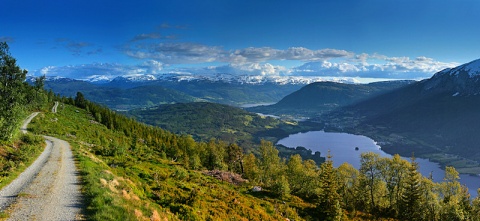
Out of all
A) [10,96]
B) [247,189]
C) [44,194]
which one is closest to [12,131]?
[10,96]

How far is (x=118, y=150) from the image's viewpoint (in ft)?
164

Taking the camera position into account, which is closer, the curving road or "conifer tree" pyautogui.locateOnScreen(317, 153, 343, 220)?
the curving road

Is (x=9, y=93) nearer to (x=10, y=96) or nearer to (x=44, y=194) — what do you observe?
(x=10, y=96)

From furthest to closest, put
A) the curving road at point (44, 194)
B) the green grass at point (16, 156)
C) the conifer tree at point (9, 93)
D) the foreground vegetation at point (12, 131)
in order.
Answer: the conifer tree at point (9, 93)
the foreground vegetation at point (12, 131)
the green grass at point (16, 156)
the curving road at point (44, 194)

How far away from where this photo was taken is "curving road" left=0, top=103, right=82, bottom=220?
1806 centimetres

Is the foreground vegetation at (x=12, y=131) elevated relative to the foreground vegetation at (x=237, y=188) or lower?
elevated

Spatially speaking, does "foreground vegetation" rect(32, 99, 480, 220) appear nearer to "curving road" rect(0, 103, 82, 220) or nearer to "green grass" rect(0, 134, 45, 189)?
"curving road" rect(0, 103, 82, 220)

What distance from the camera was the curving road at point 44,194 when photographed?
18062 mm

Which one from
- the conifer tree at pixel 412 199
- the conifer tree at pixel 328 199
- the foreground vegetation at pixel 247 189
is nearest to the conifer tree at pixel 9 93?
the foreground vegetation at pixel 247 189

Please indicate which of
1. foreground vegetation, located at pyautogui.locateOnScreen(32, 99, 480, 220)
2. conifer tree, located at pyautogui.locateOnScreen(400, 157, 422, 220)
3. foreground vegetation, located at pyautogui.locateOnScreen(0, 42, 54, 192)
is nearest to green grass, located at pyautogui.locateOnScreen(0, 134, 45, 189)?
foreground vegetation, located at pyautogui.locateOnScreen(0, 42, 54, 192)

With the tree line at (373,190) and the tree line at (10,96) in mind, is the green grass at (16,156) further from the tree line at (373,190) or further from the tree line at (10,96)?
the tree line at (373,190)

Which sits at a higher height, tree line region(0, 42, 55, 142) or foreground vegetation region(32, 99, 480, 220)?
tree line region(0, 42, 55, 142)

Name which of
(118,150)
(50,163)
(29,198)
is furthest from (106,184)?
(118,150)

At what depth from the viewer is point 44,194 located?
21.8m
